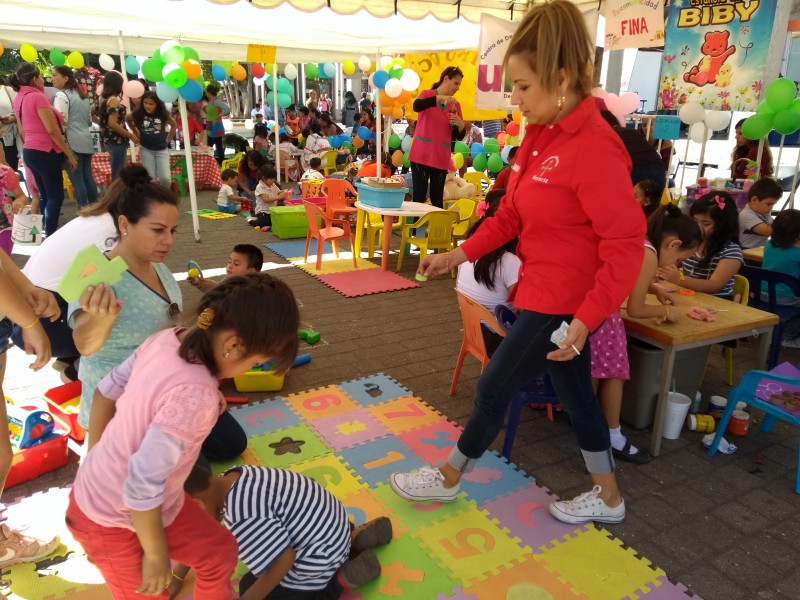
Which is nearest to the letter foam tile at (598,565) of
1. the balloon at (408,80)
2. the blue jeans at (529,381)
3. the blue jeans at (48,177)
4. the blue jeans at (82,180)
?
the blue jeans at (529,381)

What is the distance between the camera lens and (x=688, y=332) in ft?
9.33

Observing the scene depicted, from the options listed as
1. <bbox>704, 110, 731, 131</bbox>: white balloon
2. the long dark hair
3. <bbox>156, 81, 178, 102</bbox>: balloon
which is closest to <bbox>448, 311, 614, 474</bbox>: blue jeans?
the long dark hair

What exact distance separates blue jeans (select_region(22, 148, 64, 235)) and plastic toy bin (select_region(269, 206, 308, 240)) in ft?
8.40

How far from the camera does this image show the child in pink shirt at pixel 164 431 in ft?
4.69

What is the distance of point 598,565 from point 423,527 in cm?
73

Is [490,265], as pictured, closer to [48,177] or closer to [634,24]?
[634,24]

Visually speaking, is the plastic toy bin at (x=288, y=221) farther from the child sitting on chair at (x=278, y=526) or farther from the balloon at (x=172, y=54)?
the child sitting on chair at (x=278, y=526)

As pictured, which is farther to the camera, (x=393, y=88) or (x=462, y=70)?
(x=462, y=70)

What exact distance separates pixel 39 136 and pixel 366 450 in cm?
580

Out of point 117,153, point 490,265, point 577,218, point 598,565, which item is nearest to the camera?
point 577,218

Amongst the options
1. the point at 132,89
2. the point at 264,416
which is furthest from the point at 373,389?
the point at 132,89

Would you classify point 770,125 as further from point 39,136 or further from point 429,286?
point 39,136

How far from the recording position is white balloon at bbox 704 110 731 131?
6387 mm

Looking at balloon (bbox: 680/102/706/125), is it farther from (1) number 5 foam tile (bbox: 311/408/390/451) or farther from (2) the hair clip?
(2) the hair clip
